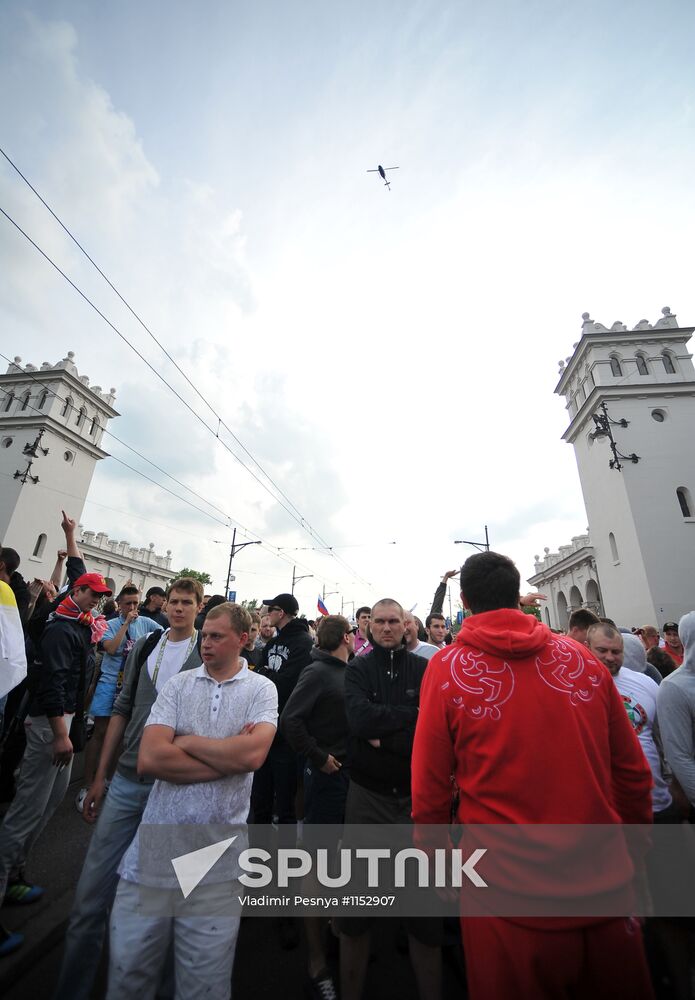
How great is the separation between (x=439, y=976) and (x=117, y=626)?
17.6 feet

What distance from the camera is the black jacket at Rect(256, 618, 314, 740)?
4.62 m

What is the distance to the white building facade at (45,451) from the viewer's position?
1155 inches

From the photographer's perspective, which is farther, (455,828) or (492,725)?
(455,828)

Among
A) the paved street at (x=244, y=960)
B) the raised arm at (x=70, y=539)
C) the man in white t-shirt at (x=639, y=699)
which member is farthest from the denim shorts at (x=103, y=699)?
the man in white t-shirt at (x=639, y=699)

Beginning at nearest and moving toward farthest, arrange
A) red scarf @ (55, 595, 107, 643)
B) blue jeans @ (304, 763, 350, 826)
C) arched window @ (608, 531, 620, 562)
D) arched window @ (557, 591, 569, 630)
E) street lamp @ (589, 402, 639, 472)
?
1. blue jeans @ (304, 763, 350, 826)
2. red scarf @ (55, 595, 107, 643)
3. street lamp @ (589, 402, 639, 472)
4. arched window @ (608, 531, 620, 562)
5. arched window @ (557, 591, 569, 630)

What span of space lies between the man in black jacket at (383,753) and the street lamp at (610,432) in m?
25.1

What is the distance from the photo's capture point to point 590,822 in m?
1.58

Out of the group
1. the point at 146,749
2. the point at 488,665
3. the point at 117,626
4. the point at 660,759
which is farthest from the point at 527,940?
the point at 117,626

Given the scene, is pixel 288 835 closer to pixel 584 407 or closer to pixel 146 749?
pixel 146 749

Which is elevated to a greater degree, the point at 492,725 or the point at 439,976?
the point at 492,725

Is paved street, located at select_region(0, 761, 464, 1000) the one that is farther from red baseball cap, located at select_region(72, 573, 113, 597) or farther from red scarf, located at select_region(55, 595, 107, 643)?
red baseball cap, located at select_region(72, 573, 113, 597)

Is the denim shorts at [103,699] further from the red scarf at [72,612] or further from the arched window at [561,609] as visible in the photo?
the arched window at [561,609]

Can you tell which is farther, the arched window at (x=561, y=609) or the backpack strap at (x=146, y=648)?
the arched window at (x=561, y=609)

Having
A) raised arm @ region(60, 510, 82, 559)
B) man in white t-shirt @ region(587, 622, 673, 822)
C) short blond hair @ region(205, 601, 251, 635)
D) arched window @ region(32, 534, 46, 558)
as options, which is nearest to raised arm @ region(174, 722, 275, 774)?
short blond hair @ region(205, 601, 251, 635)
